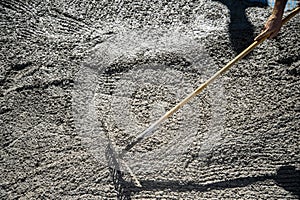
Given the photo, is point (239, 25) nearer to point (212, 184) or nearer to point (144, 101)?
point (144, 101)

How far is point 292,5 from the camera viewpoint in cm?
263

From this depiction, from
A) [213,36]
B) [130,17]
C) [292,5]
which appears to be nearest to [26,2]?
[130,17]

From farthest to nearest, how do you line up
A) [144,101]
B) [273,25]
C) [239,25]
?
[239,25]
[144,101]
[273,25]

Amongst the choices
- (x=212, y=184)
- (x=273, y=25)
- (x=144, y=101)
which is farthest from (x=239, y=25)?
(x=212, y=184)

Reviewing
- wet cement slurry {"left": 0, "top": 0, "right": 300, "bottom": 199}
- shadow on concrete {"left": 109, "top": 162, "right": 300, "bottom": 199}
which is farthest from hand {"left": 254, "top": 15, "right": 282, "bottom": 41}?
shadow on concrete {"left": 109, "top": 162, "right": 300, "bottom": 199}

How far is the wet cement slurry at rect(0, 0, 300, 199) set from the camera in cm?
218

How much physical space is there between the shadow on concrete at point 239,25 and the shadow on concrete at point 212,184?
0.95 meters

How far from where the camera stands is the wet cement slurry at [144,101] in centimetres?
218

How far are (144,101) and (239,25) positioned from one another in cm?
98

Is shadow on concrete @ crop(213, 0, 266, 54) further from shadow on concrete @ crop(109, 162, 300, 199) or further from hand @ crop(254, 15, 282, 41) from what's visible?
shadow on concrete @ crop(109, 162, 300, 199)

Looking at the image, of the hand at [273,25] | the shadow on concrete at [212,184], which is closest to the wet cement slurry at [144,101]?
the shadow on concrete at [212,184]

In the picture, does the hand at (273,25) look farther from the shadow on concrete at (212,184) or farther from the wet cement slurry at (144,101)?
the shadow on concrete at (212,184)

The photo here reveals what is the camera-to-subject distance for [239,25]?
263 cm

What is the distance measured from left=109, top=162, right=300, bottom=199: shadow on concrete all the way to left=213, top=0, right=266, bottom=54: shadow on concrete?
0.95 m
